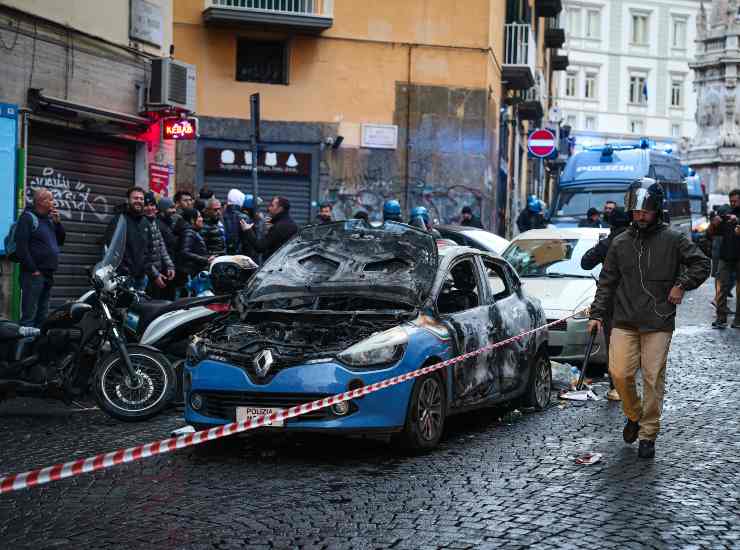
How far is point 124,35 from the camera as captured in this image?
1730 centimetres

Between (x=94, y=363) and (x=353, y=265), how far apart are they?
2310 mm

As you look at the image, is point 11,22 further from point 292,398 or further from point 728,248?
point 728,248

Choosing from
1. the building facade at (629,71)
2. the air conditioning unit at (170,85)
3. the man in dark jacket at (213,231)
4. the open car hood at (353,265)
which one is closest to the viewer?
the open car hood at (353,265)

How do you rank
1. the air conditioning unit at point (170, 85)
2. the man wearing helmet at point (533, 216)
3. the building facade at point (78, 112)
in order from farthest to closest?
1. the man wearing helmet at point (533, 216)
2. the air conditioning unit at point (170, 85)
3. the building facade at point (78, 112)

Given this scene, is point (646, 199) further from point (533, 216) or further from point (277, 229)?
point (533, 216)

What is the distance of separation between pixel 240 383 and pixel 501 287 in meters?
3.13

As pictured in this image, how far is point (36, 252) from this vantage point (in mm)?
12891

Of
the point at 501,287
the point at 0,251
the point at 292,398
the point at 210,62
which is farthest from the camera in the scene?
the point at 210,62

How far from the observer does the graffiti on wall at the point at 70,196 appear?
15.7m

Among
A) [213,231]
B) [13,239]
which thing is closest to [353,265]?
[13,239]

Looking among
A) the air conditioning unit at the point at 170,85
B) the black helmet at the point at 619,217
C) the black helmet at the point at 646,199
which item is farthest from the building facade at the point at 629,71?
the black helmet at the point at 646,199

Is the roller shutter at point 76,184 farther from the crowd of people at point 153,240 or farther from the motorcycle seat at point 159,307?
the motorcycle seat at point 159,307

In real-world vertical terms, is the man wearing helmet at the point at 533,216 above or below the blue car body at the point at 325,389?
above

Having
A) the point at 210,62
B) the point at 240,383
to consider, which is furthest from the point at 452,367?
the point at 210,62
